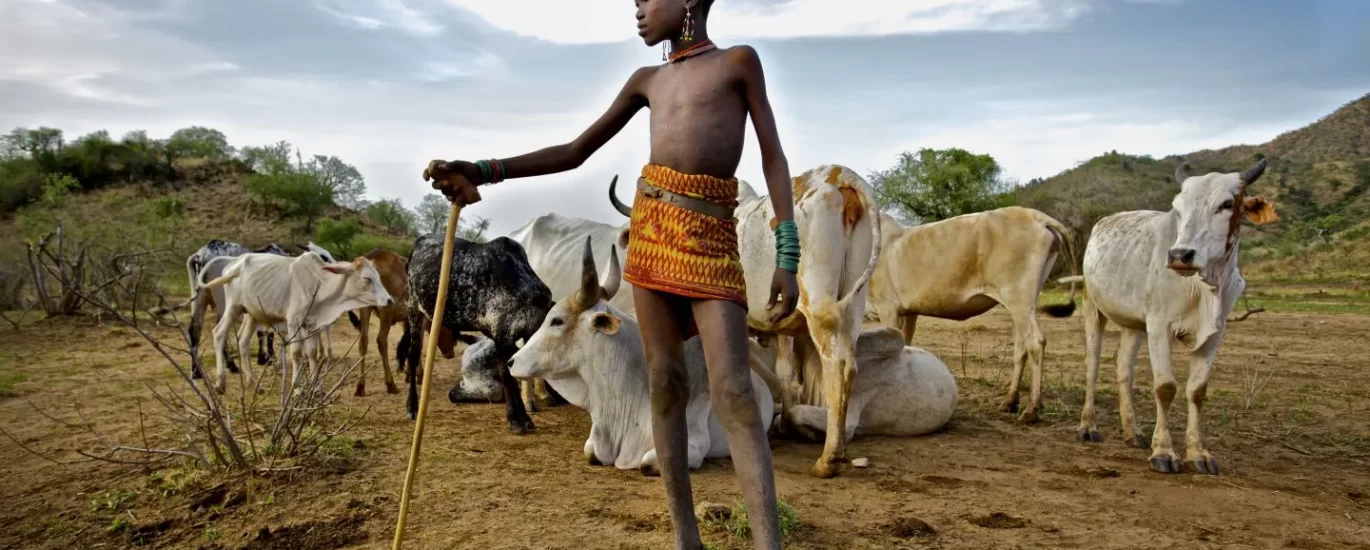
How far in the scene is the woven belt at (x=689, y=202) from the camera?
9.23 feet

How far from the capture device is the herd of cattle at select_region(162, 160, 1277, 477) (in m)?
4.77

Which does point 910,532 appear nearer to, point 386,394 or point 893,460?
point 893,460

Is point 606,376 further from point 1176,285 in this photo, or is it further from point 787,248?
point 1176,285

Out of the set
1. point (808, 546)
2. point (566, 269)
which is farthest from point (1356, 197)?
point (808, 546)

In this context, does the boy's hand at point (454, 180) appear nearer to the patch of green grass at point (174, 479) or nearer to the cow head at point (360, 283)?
the patch of green grass at point (174, 479)

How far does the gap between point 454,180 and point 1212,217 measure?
13.4 ft

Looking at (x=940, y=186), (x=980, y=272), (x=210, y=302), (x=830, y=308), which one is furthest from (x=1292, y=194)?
(x=210, y=302)

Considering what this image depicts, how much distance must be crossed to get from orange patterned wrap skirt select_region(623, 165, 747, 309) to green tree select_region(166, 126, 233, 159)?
49501 mm

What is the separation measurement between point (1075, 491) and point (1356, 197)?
41.4m

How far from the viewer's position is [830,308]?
468 centimetres

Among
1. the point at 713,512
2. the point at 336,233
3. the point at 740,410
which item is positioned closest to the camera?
the point at 740,410

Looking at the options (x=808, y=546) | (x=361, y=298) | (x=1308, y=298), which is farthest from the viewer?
(x=1308, y=298)

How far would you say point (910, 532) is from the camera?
3.77 meters

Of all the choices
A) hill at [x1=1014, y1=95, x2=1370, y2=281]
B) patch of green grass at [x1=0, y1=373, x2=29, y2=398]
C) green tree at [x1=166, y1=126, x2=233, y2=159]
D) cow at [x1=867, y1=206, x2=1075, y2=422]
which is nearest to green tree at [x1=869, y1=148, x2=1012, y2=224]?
hill at [x1=1014, y1=95, x2=1370, y2=281]
